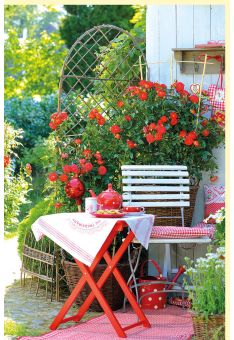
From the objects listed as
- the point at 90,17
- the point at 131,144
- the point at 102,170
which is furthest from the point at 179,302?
the point at 90,17

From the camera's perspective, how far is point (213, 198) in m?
6.42

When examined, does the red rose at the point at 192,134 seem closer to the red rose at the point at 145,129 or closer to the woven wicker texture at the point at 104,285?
the red rose at the point at 145,129

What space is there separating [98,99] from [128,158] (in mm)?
924

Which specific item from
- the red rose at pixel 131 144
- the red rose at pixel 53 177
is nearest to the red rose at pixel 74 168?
the red rose at pixel 53 177

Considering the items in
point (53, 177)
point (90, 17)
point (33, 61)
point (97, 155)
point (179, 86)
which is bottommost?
point (53, 177)

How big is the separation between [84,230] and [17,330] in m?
0.82

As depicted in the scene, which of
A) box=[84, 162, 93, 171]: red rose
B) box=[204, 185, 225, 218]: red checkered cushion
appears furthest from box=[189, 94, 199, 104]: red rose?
box=[84, 162, 93, 171]: red rose

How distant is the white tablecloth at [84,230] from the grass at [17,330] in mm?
604

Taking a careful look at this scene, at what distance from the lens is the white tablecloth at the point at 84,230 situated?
196 inches

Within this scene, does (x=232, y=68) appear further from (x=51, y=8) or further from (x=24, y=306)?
(x=51, y=8)

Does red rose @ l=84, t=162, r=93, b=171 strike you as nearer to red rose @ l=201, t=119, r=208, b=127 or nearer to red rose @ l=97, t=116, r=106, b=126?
red rose @ l=97, t=116, r=106, b=126

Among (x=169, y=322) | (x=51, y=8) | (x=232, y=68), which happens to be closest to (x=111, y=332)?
(x=169, y=322)

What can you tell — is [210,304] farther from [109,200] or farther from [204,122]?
[204,122]

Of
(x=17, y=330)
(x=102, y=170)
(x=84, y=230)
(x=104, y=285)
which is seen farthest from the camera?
(x=102, y=170)
